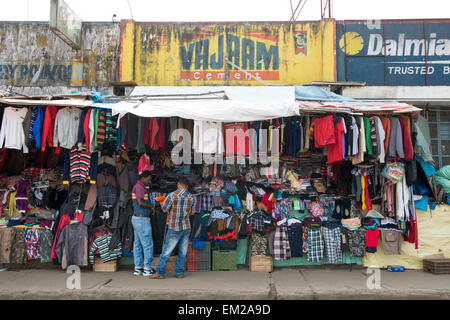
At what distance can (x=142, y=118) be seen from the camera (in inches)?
267

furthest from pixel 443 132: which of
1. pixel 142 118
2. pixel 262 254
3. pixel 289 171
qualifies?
pixel 142 118

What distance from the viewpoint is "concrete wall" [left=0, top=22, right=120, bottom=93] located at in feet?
31.2

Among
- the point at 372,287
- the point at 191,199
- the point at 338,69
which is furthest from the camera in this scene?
the point at 338,69

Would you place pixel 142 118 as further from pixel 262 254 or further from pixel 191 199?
pixel 262 254

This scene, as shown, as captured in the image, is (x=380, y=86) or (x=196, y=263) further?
(x=380, y=86)

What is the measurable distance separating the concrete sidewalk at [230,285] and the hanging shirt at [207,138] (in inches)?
95.1

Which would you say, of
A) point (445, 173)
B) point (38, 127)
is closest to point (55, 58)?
point (38, 127)

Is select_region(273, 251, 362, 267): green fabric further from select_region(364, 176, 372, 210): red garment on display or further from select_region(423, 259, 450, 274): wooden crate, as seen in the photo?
select_region(423, 259, 450, 274): wooden crate

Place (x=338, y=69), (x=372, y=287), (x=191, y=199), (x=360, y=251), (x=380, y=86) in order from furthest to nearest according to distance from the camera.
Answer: (x=338, y=69) < (x=380, y=86) < (x=360, y=251) < (x=191, y=199) < (x=372, y=287)

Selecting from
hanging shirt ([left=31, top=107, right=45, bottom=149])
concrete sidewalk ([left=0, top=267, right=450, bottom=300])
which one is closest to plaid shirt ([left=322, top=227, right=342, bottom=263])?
concrete sidewalk ([left=0, top=267, right=450, bottom=300])

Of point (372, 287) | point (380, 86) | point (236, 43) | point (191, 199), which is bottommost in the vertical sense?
point (372, 287)

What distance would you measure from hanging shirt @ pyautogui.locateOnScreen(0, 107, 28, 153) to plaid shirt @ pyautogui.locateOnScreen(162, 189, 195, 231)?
290cm

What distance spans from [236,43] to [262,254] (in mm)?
5625

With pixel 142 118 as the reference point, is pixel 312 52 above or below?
above
